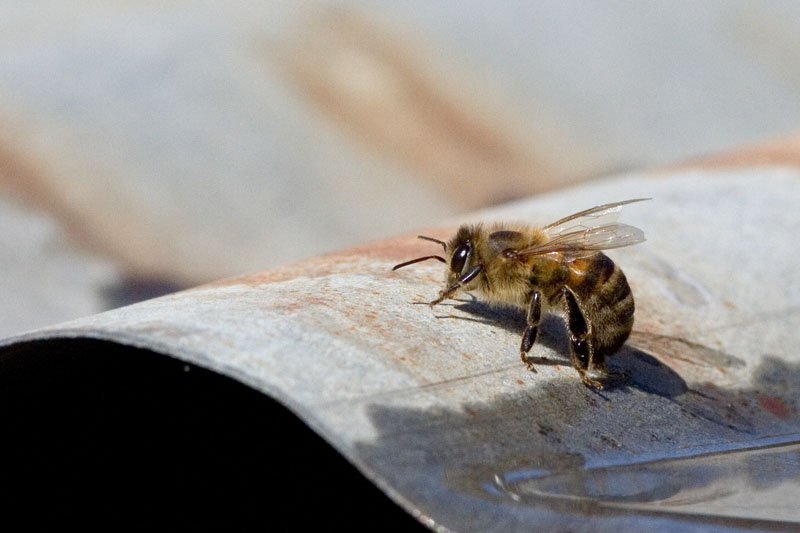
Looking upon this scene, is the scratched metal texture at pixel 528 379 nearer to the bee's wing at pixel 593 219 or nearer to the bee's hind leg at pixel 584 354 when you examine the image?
the bee's hind leg at pixel 584 354

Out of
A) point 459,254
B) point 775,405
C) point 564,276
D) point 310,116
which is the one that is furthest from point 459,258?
point 310,116

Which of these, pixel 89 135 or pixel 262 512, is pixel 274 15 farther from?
pixel 262 512

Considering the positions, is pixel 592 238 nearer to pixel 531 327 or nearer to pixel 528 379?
pixel 531 327

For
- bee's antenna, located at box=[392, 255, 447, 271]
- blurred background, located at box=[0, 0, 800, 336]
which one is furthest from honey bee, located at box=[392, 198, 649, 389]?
blurred background, located at box=[0, 0, 800, 336]

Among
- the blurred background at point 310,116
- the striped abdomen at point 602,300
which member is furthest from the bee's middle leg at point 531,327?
the blurred background at point 310,116

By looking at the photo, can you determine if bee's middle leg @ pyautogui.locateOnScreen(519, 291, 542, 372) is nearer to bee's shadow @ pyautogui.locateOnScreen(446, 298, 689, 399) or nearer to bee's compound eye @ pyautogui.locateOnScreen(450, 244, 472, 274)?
bee's shadow @ pyautogui.locateOnScreen(446, 298, 689, 399)

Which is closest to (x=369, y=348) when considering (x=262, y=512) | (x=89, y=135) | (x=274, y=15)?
(x=262, y=512)
